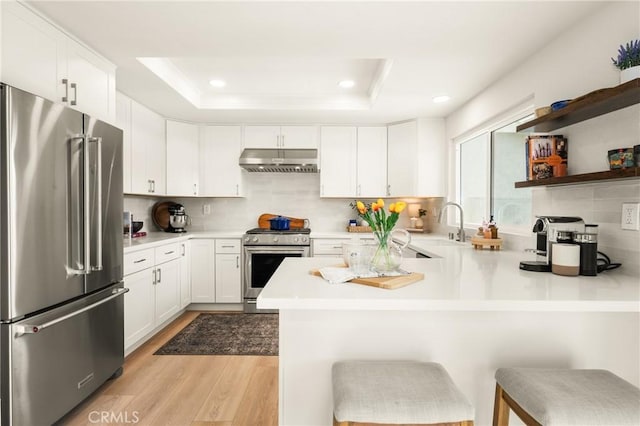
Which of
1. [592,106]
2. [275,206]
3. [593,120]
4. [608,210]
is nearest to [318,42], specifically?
[592,106]

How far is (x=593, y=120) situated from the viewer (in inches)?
70.0

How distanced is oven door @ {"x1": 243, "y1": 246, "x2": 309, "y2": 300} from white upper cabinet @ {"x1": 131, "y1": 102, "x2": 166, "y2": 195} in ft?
4.12

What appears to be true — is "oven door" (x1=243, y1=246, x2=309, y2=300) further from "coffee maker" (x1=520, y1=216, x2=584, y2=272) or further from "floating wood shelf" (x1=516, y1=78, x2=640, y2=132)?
"floating wood shelf" (x1=516, y1=78, x2=640, y2=132)

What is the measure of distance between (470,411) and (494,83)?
8.74ft

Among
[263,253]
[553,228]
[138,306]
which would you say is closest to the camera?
[553,228]

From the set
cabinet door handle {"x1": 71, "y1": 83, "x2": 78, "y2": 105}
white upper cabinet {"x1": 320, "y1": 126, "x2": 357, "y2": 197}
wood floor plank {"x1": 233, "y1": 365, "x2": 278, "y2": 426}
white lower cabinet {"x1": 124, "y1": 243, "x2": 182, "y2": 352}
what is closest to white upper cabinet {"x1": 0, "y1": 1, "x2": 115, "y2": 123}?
cabinet door handle {"x1": 71, "y1": 83, "x2": 78, "y2": 105}

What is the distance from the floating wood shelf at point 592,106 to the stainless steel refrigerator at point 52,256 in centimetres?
255

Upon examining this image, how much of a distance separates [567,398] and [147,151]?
12.6ft

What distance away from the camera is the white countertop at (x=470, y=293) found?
3.74 feet

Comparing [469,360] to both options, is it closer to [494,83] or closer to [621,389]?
[621,389]

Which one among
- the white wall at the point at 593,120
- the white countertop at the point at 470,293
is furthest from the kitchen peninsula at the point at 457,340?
the white wall at the point at 593,120

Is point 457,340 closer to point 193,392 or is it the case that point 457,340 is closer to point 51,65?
point 193,392

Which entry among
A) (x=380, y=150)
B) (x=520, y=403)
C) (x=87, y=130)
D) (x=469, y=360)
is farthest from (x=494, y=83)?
(x=87, y=130)

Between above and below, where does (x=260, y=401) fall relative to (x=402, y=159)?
below
